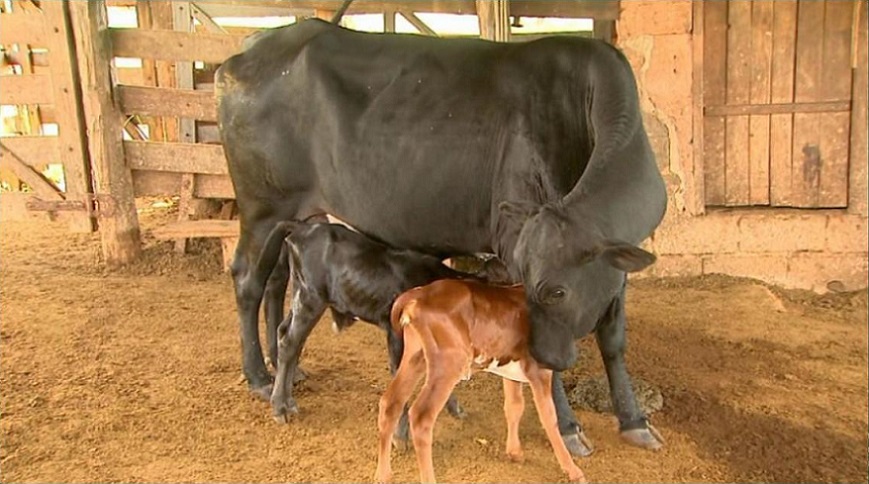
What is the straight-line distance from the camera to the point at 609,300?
3.19 m

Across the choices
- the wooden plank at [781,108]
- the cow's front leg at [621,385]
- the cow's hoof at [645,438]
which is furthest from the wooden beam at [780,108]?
the cow's hoof at [645,438]

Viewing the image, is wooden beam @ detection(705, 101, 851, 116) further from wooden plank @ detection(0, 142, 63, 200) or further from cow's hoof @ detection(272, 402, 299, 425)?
wooden plank @ detection(0, 142, 63, 200)

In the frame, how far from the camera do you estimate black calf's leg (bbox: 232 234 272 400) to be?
425cm

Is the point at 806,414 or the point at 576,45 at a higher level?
the point at 576,45

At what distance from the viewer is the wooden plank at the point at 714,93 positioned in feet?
19.7

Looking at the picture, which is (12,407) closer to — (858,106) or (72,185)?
(72,185)

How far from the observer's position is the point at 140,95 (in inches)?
250

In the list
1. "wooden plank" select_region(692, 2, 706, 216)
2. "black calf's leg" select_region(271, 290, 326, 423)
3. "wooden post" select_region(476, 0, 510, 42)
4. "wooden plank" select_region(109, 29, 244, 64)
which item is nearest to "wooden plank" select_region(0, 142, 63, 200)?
"wooden plank" select_region(109, 29, 244, 64)

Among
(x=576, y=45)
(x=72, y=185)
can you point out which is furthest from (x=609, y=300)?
(x=72, y=185)

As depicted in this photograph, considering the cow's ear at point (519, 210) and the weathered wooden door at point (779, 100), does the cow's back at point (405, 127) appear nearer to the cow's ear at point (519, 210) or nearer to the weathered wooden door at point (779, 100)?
the cow's ear at point (519, 210)

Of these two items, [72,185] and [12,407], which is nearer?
[12,407]

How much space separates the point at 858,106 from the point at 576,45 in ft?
11.1

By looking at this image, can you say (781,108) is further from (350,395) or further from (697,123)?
(350,395)

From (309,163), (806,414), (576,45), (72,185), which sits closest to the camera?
(576,45)
